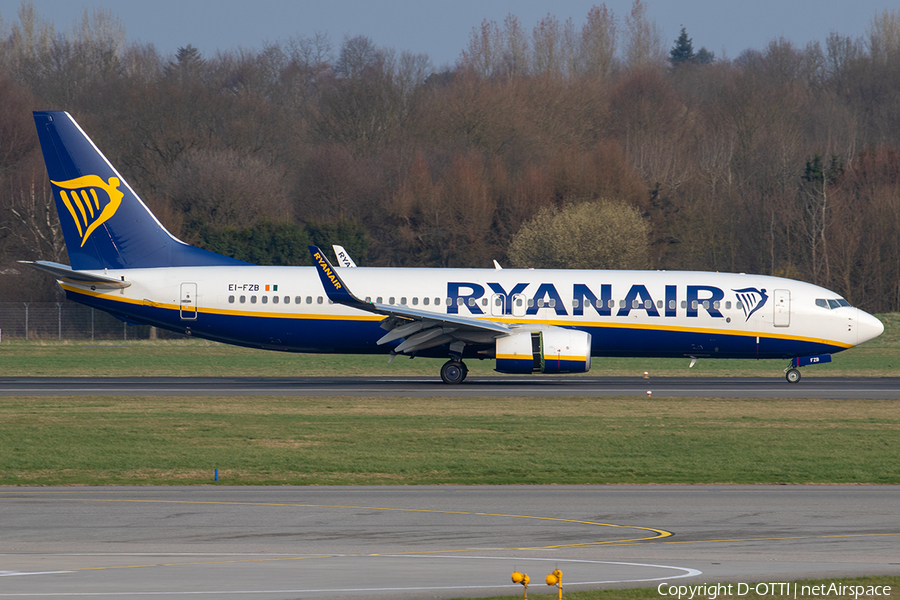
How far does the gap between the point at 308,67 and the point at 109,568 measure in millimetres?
122202

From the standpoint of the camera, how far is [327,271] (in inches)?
1225

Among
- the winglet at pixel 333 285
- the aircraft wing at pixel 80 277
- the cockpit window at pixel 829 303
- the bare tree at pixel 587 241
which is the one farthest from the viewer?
the bare tree at pixel 587 241

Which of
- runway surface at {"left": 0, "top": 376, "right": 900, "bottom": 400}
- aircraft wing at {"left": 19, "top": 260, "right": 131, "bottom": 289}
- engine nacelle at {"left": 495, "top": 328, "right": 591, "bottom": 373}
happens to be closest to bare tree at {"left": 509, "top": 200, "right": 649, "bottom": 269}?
runway surface at {"left": 0, "top": 376, "right": 900, "bottom": 400}

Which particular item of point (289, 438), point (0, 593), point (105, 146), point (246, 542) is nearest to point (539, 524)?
point (246, 542)

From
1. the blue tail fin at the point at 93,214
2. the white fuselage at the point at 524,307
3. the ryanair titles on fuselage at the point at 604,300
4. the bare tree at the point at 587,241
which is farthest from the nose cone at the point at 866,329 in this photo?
the bare tree at the point at 587,241

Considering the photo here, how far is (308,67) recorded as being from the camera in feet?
420

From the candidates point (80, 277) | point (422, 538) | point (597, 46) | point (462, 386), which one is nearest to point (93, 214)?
point (80, 277)

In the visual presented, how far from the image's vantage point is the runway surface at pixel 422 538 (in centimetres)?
1023

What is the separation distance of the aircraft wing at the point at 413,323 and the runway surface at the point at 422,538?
14835mm

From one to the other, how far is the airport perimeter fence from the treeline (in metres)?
5.71

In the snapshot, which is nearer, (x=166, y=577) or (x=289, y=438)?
(x=166, y=577)

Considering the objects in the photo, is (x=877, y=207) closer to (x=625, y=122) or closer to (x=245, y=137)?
(x=625, y=122)

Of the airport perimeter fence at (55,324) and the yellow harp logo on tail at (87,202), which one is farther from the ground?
the yellow harp logo on tail at (87,202)

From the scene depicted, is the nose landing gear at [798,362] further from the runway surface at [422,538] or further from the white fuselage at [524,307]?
the runway surface at [422,538]
